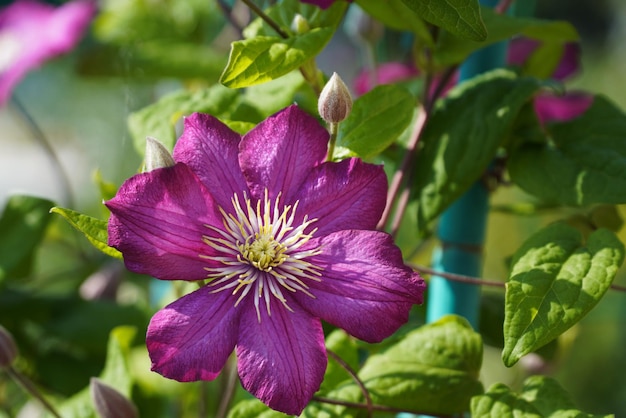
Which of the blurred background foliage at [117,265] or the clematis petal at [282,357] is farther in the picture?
the blurred background foliage at [117,265]

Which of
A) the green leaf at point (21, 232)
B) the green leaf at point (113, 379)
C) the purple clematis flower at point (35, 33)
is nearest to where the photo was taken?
the green leaf at point (113, 379)

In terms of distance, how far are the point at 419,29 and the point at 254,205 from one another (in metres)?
0.19

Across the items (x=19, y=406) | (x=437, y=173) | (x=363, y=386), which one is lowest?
(x=19, y=406)

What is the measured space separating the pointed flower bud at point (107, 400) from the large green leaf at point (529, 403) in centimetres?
23

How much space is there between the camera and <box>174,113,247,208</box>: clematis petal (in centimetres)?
47

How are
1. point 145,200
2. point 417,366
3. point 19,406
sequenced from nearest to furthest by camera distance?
point 145,200 → point 417,366 → point 19,406

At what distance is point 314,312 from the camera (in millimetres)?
461

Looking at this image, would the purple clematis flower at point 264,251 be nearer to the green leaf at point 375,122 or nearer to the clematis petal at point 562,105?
the green leaf at point 375,122

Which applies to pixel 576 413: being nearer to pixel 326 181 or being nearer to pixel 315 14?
pixel 326 181

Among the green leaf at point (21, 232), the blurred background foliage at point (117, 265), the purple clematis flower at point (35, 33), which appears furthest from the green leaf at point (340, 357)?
the purple clematis flower at point (35, 33)

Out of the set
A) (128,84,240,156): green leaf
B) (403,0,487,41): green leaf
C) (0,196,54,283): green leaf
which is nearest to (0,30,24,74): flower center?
(0,196,54,283): green leaf

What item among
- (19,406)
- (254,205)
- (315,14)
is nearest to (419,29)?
(315,14)

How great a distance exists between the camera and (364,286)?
45 cm

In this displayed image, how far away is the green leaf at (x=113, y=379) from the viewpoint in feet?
2.12
